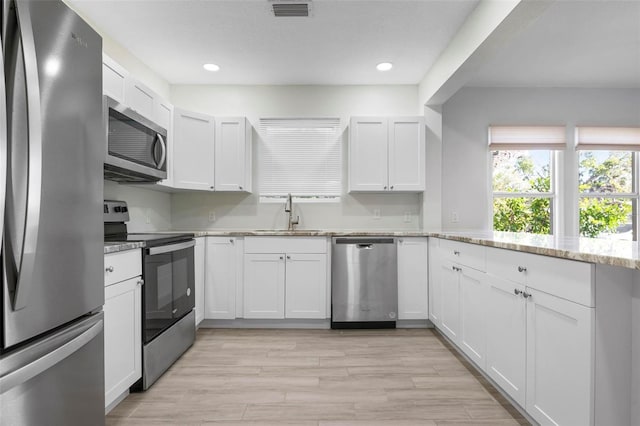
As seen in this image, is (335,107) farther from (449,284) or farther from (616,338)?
(616,338)

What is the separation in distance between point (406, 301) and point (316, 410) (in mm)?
1632

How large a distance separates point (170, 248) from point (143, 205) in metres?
1.11

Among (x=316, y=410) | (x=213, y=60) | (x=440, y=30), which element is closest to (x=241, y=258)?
(x=316, y=410)

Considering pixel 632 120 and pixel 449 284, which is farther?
pixel 632 120

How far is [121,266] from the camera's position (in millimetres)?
1783

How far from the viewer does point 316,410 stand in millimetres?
1799

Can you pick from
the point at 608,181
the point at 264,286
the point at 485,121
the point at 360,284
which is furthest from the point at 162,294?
the point at 608,181

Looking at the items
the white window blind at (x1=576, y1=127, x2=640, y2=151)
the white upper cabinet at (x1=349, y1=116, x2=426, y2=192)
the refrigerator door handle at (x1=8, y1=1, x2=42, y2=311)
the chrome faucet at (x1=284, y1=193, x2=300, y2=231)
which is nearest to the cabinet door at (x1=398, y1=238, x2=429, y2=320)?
the white upper cabinet at (x1=349, y1=116, x2=426, y2=192)

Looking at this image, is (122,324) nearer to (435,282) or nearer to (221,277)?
(221,277)

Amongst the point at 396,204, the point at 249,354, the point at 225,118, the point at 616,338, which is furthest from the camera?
the point at 396,204

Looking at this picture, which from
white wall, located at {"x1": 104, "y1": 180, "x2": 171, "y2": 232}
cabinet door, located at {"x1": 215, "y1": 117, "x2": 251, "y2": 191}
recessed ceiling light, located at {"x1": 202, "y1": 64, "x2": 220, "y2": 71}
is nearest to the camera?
white wall, located at {"x1": 104, "y1": 180, "x2": 171, "y2": 232}

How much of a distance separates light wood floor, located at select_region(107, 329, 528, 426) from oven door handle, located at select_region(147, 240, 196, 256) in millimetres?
813

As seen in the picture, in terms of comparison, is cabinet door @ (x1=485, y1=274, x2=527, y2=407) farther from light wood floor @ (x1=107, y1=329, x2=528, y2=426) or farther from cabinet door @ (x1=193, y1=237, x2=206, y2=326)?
cabinet door @ (x1=193, y1=237, x2=206, y2=326)

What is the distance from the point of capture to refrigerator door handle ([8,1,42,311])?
87cm
